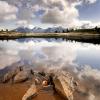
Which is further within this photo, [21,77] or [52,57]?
[52,57]

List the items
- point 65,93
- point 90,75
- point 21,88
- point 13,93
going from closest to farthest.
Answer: point 65,93 → point 13,93 → point 21,88 → point 90,75

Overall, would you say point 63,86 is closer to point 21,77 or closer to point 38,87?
point 38,87

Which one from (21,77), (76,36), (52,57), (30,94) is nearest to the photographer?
(30,94)

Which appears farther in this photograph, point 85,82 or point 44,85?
point 85,82

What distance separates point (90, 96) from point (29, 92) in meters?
2.68

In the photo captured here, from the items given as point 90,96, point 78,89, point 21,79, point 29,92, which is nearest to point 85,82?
point 78,89

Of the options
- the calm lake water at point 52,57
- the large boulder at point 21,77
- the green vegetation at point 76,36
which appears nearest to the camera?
the large boulder at point 21,77

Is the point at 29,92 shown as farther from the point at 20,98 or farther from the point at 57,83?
the point at 57,83

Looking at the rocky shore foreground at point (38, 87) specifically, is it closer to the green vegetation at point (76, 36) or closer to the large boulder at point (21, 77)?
the large boulder at point (21, 77)

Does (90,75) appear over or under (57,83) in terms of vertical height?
under

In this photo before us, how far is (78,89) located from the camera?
431 inches

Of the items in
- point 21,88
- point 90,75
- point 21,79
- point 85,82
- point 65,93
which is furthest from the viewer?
point 90,75

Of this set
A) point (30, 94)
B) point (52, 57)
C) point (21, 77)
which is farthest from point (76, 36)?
point (30, 94)

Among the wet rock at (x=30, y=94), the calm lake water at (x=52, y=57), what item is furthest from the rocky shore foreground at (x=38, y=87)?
the calm lake water at (x=52, y=57)
